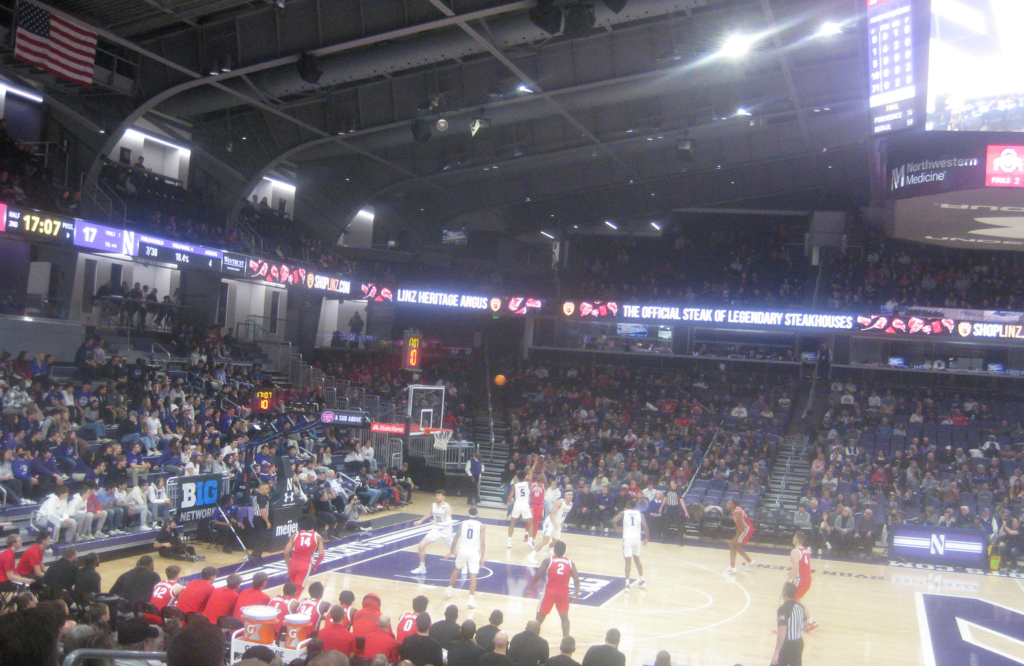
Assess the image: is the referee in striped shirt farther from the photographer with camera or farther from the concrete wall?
the concrete wall

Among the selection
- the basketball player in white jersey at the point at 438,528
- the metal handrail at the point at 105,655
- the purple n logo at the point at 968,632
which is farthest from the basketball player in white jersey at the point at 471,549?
the metal handrail at the point at 105,655

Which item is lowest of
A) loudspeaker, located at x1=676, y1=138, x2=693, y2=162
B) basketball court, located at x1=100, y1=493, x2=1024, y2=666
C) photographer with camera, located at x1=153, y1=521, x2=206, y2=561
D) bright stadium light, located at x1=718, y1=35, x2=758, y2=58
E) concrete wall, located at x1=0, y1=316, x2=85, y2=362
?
basketball court, located at x1=100, y1=493, x2=1024, y2=666

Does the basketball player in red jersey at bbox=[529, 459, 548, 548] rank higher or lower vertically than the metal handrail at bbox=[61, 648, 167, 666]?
lower

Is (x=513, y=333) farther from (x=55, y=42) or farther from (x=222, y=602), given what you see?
(x=222, y=602)

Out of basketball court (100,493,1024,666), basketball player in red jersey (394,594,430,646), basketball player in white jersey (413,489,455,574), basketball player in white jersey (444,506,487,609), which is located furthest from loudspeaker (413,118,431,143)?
basketball player in red jersey (394,594,430,646)

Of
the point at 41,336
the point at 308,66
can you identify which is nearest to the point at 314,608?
the point at 308,66

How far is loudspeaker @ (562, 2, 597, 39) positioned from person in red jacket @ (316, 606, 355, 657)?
13204mm

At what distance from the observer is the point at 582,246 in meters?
41.0

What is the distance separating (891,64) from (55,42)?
17.0 m

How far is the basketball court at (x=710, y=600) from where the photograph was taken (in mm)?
12969

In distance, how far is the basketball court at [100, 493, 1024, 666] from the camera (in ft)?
42.5

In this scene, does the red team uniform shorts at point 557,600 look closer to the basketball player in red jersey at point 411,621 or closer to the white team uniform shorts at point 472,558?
the white team uniform shorts at point 472,558

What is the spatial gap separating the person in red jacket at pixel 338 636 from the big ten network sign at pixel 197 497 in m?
8.58

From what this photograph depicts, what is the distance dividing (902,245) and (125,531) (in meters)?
32.1
